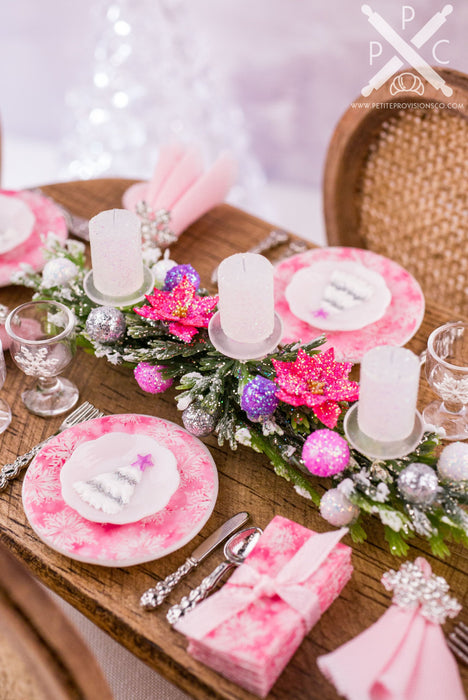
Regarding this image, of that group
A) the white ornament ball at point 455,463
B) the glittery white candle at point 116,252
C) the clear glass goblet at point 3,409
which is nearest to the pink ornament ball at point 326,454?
the white ornament ball at point 455,463

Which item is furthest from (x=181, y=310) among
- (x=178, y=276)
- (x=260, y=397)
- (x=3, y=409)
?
(x=3, y=409)

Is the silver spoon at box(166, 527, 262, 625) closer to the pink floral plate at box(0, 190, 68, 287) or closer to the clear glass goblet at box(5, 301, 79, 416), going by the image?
the clear glass goblet at box(5, 301, 79, 416)

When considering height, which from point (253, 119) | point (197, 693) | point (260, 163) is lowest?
point (260, 163)

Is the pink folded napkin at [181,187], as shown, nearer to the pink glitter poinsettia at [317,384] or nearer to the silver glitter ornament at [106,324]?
the silver glitter ornament at [106,324]

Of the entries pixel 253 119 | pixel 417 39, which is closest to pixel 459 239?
pixel 417 39

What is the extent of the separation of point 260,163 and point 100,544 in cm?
259

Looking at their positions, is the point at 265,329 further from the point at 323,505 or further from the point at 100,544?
the point at 100,544

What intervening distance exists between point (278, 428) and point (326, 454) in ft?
0.35

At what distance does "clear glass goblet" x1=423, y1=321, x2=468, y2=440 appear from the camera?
113 centimetres

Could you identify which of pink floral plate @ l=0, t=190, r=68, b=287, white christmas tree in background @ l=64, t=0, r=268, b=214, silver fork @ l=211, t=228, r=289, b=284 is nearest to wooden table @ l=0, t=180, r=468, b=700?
pink floral plate @ l=0, t=190, r=68, b=287

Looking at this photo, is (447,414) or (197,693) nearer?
(197,693)

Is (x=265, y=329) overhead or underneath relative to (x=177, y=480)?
overhead

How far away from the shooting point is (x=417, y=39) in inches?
104

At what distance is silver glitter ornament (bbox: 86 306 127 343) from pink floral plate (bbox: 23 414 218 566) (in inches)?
5.8
